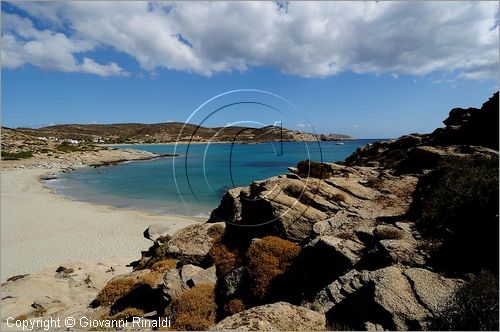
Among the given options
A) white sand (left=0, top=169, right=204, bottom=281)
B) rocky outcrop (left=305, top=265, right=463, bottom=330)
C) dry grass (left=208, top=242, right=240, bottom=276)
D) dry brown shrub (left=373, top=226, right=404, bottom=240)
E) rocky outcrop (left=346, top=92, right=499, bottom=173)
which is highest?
rocky outcrop (left=346, top=92, right=499, bottom=173)

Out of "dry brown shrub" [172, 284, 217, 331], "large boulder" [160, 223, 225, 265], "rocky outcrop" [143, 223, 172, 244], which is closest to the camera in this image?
"dry brown shrub" [172, 284, 217, 331]

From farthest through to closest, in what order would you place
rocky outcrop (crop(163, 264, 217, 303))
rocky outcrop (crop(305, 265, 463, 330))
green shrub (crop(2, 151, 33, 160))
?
1. green shrub (crop(2, 151, 33, 160))
2. rocky outcrop (crop(163, 264, 217, 303))
3. rocky outcrop (crop(305, 265, 463, 330))


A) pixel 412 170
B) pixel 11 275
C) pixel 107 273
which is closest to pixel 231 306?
pixel 107 273

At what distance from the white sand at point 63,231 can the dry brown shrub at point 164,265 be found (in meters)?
8.59

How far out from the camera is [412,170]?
21.5 m

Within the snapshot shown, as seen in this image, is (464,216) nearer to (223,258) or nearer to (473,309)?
(473,309)

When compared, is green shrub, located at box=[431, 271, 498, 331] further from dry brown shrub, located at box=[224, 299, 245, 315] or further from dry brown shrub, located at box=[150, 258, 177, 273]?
dry brown shrub, located at box=[150, 258, 177, 273]

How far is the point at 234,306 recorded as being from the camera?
1186cm

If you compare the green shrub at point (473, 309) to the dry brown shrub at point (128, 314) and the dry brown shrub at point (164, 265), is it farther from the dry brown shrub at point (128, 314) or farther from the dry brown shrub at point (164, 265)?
the dry brown shrub at point (164, 265)

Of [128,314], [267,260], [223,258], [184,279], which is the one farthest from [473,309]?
[128,314]

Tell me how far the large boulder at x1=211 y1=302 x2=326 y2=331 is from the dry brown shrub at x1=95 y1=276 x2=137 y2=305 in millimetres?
8201

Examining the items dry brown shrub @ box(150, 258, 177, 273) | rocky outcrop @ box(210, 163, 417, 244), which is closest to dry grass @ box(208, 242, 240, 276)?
rocky outcrop @ box(210, 163, 417, 244)

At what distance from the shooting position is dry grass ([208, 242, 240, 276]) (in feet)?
Result: 47.9

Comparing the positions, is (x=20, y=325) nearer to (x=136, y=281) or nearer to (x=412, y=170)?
(x=136, y=281)
